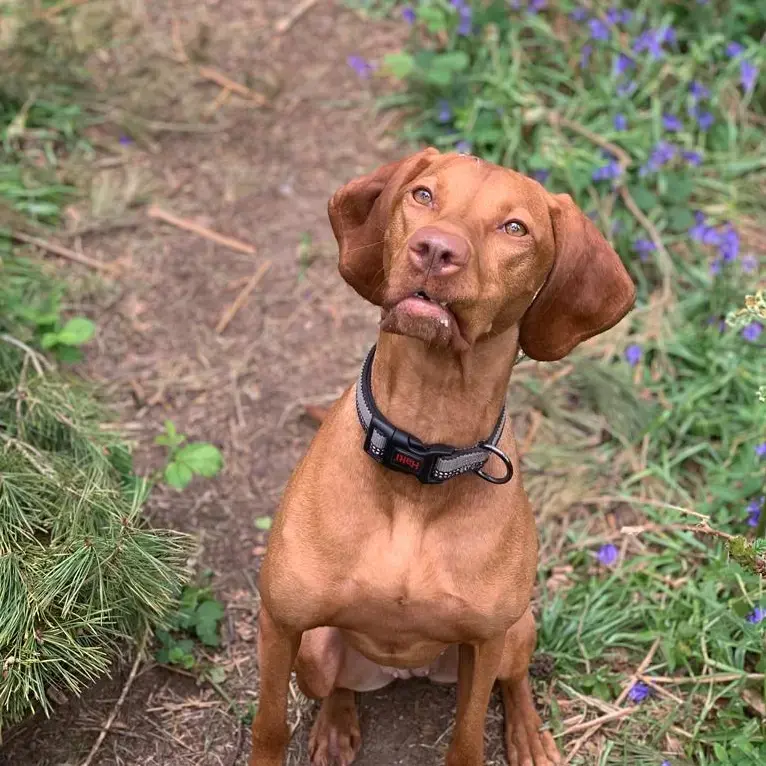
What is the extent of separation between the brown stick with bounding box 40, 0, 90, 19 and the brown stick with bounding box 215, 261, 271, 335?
2.17 m

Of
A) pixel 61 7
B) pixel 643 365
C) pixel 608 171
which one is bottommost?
pixel 643 365

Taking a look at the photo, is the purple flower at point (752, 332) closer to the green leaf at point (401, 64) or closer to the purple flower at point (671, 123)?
the purple flower at point (671, 123)

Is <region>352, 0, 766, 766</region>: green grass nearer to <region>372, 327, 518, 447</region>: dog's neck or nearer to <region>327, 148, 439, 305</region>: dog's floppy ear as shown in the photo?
<region>372, 327, 518, 447</region>: dog's neck

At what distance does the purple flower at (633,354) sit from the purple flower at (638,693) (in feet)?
5.42

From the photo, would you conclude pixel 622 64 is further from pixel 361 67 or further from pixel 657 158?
pixel 361 67

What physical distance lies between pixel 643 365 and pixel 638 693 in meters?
1.74

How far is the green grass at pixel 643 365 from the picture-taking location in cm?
382

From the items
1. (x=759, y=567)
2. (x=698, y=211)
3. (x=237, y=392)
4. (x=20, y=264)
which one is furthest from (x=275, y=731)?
(x=698, y=211)

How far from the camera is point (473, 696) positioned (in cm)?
315

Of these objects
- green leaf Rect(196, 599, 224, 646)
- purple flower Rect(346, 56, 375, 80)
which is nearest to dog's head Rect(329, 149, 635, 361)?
green leaf Rect(196, 599, 224, 646)

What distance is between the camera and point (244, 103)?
6.13 meters

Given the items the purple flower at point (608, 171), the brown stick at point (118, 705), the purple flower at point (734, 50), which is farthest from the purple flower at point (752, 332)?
the brown stick at point (118, 705)

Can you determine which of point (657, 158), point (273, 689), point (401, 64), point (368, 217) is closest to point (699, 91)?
point (657, 158)

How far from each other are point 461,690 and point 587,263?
1.37 m
